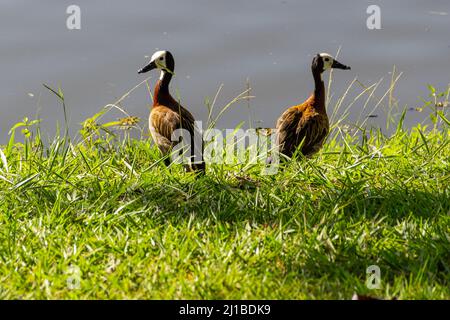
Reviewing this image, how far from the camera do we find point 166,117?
20.8 ft

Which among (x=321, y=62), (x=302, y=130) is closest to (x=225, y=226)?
(x=302, y=130)

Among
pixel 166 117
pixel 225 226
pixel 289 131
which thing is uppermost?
pixel 166 117

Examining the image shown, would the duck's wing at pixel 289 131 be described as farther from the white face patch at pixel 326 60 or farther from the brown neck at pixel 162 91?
A: the brown neck at pixel 162 91

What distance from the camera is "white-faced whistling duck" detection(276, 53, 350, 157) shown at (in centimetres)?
625

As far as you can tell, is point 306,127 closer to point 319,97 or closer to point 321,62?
point 319,97

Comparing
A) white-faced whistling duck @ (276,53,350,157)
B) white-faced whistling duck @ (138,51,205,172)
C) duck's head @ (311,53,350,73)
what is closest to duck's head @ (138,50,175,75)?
white-faced whistling duck @ (138,51,205,172)

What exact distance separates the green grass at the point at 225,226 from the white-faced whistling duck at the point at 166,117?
0.12 metres

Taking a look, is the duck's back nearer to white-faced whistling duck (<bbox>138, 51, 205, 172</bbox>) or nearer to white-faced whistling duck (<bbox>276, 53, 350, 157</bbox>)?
white-faced whistling duck (<bbox>276, 53, 350, 157</bbox>)

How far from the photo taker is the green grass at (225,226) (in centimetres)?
434

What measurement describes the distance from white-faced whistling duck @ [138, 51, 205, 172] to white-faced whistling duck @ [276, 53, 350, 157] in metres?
0.65

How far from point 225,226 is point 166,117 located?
63.1 inches
